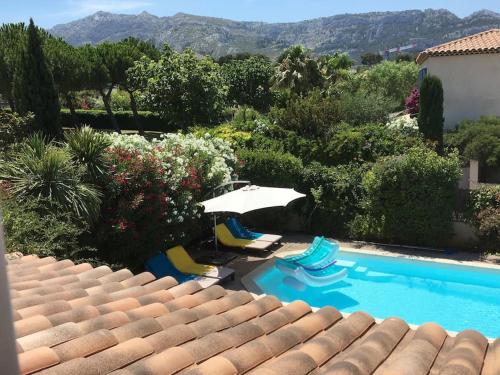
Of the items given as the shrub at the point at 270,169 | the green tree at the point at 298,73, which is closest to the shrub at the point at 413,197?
the shrub at the point at 270,169

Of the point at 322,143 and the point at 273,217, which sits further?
the point at 322,143

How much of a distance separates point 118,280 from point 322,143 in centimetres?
1624

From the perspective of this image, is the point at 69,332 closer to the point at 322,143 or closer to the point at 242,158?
the point at 242,158

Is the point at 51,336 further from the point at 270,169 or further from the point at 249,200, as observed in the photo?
the point at 270,169

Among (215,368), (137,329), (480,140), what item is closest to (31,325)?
(137,329)

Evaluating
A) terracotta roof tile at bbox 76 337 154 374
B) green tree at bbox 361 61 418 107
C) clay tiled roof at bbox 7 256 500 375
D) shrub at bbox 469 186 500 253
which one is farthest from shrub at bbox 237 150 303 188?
green tree at bbox 361 61 418 107

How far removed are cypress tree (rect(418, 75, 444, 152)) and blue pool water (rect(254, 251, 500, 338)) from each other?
883 cm

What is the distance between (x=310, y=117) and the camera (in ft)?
75.6

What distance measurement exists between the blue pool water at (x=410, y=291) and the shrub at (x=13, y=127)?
11179mm

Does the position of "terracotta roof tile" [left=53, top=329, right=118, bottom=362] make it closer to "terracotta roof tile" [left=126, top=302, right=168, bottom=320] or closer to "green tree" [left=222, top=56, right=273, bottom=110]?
"terracotta roof tile" [left=126, top=302, right=168, bottom=320]

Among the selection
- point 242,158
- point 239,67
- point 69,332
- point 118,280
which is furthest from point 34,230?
point 239,67

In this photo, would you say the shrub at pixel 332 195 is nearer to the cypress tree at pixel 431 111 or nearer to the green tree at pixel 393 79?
the cypress tree at pixel 431 111

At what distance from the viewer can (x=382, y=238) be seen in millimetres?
18016

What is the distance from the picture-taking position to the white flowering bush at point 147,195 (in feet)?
42.2
